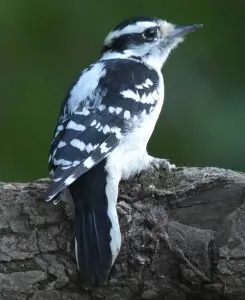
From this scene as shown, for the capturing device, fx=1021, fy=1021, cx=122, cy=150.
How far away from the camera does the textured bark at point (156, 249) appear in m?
2.92

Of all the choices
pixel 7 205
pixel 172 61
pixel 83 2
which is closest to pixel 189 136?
pixel 172 61

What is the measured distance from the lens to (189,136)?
411cm

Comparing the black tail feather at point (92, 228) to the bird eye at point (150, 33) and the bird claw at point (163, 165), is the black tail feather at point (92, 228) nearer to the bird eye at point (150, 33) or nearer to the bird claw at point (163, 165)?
the bird claw at point (163, 165)

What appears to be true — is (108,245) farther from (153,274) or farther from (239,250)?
(239,250)

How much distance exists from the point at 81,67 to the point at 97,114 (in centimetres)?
112

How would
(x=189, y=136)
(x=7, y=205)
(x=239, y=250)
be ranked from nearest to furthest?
1. (x=239, y=250)
2. (x=7, y=205)
3. (x=189, y=136)

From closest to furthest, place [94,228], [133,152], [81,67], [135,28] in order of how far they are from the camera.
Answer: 1. [94,228]
2. [133,152]
3. [135,28]
4. [81,67]

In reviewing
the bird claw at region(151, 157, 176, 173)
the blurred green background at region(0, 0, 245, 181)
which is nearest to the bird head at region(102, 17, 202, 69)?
the blurred green background at region(0, 0, 245, 181)

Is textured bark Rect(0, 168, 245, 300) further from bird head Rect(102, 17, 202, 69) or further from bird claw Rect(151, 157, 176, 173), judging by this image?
bird head Rect(102, 17, 202, 69)

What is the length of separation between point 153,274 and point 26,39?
1621mm

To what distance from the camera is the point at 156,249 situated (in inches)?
117

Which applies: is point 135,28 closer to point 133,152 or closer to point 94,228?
point 133,152

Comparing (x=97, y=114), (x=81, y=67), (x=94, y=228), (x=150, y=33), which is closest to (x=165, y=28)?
(x=150, y=33)

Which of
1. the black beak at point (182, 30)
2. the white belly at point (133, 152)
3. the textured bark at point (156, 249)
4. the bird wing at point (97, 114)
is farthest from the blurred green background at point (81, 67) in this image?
the textured bark at point (156, 249)
